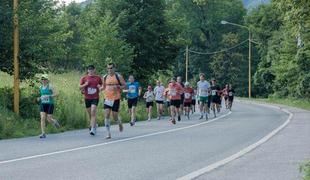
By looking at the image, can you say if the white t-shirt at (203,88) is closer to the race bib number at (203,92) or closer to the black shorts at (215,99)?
the race bib number at (203,92)

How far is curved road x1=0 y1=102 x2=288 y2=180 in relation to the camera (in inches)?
408

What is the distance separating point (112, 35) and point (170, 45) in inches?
284

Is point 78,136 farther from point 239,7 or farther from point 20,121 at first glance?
point 239,7

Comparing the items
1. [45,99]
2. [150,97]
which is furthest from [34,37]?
[150,97]

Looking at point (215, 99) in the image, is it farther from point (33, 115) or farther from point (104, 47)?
point (33, 115)

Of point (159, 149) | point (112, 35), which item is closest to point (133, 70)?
point (112, 35)

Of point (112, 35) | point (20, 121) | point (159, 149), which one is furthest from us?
point (112, 35)

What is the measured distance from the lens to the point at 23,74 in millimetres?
22609

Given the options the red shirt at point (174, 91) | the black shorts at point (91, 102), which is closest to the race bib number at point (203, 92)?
the red shirt at point (174, 91)

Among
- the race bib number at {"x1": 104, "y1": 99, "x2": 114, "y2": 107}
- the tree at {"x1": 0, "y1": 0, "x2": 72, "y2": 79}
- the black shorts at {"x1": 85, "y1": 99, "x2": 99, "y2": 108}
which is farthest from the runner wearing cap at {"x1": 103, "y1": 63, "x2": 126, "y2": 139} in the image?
the tree at {"x1": 0, "y1": 0, "x2": 72, "y2": 79}

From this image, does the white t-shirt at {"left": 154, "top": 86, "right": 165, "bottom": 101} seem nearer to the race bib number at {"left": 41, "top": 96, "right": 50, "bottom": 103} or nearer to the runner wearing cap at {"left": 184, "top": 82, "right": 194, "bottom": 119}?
the runner wearing cap at {"left": 184, "top": 82, "right": 194, "bottom": 119}

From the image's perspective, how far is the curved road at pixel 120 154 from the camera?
10375 millimetres

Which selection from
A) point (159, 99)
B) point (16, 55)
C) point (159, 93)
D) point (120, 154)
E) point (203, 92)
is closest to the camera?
point (120, 154)

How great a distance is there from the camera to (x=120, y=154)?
13.1 metres
